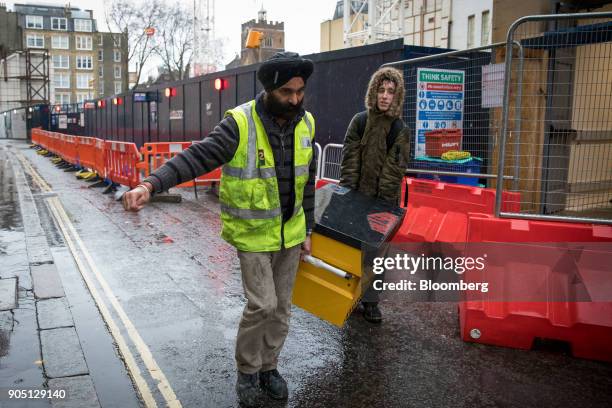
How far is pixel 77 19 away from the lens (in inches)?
3533

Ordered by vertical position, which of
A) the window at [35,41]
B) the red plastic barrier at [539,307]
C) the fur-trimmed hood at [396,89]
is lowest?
the red plastic barrier at [539,307]

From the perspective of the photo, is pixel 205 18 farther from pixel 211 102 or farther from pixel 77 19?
pixel 211 102

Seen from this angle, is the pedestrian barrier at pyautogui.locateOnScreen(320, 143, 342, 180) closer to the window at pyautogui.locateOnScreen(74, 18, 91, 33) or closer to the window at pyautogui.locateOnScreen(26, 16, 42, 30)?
the window at pyautogui.locateOnScreen(26, 16, 42, 30)

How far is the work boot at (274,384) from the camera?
3.68m

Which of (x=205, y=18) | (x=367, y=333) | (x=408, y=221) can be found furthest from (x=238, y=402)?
(x=205, y=18)

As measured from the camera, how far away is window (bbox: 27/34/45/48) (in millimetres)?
85750

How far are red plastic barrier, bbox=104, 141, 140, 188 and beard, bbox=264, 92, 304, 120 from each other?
9.67m

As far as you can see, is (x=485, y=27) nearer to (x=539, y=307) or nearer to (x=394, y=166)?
(x=394, y=166)

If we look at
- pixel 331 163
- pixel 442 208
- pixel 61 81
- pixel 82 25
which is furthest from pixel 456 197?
pixel 82 25

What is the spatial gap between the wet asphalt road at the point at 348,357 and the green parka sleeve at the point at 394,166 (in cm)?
118

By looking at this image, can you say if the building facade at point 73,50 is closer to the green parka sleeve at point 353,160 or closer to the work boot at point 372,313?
the green parka sleeve at point 353,160

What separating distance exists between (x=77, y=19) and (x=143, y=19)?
46.2 m

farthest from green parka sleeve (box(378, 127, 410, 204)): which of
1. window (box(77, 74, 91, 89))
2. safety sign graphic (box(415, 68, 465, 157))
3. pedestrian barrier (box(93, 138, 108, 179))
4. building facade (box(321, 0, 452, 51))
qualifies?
window (box(77, 74, 91, 89))

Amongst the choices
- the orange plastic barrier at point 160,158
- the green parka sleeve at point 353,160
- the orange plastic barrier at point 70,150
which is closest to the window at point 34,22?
the orange plastic barrier at point 70,150
